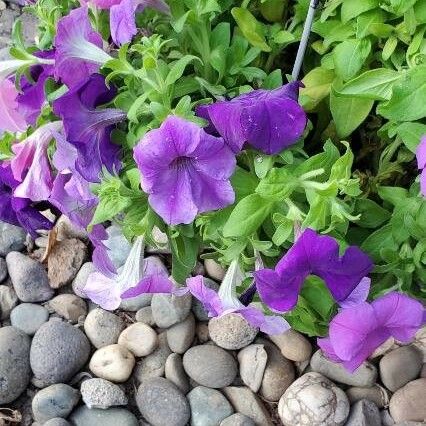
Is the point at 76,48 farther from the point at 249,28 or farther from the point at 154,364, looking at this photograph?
the point at 154,364

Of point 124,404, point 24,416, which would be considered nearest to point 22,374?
point 24,416

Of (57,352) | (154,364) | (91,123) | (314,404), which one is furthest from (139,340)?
(91,123)

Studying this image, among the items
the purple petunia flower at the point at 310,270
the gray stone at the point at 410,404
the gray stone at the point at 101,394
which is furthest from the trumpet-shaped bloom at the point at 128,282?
the gray stone at the point at 410,404

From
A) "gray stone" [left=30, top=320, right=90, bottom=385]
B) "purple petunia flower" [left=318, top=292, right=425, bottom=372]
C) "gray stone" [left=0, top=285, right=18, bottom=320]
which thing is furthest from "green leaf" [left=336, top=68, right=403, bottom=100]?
"gray stone" [left=0, top=285, right=18, bottom=320]

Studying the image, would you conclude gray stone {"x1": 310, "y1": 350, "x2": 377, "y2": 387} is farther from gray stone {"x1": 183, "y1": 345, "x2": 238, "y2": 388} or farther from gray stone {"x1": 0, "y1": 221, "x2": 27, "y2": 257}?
gray stone {"x1": 0, "y1": 221, "x2": 27, "y2": 257}

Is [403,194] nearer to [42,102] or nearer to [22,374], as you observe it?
[42,102]

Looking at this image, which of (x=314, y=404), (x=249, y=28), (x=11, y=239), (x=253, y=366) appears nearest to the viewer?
(x=249, y=28)
